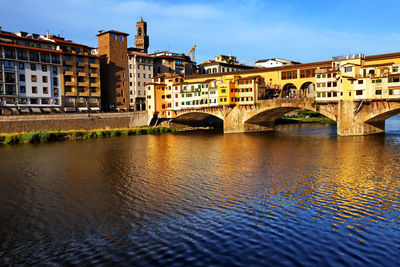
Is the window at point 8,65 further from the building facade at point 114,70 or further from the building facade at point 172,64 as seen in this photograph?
the building facade at point 172,64

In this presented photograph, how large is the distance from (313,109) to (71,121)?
48.6 metres

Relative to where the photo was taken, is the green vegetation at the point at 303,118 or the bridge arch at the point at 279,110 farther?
the green vegetation at the point at 303,118

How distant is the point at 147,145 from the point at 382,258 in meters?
42.2

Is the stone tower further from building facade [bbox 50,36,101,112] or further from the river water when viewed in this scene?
the river water

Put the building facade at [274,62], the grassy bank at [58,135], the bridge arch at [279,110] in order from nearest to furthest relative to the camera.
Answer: the grassy bank at [58,135]
the bridge arch at [279,110]
the building facade at [274,62]

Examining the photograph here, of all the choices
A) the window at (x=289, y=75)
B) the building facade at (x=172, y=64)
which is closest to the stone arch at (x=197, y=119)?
the building facade at (x=172, y=64)

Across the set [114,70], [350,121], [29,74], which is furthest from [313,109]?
[29,74]

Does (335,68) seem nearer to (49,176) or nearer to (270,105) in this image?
(270,105)

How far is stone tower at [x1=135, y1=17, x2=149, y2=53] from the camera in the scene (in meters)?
106

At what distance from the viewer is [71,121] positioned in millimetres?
67688

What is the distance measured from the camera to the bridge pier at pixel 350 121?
52553 millimetres

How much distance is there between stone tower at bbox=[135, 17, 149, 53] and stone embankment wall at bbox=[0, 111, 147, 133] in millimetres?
34185

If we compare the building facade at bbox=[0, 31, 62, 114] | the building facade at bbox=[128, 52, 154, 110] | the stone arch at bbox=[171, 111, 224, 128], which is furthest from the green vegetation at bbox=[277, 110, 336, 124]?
the building facade at bbox=[0, 31, 62, 114]

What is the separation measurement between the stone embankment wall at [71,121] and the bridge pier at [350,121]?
47069 mm
